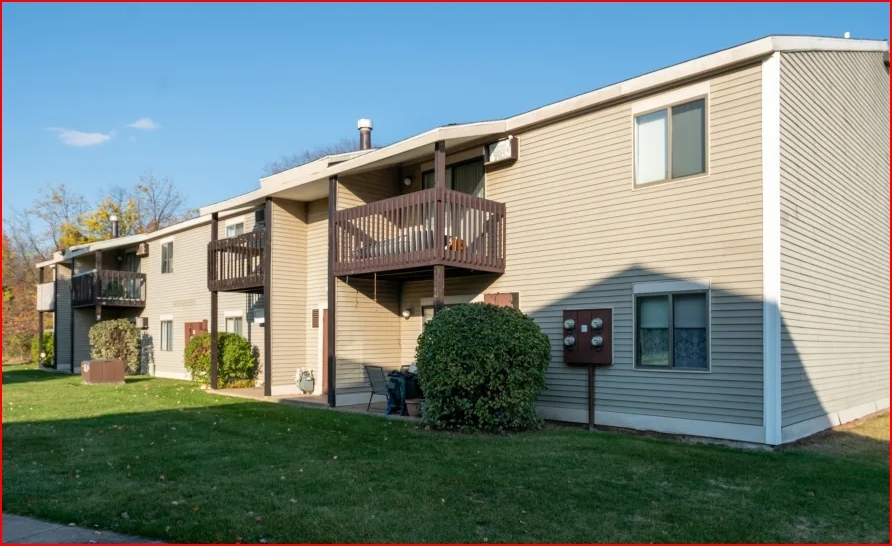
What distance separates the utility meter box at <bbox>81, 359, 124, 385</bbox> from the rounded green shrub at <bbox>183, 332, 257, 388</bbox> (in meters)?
2.77

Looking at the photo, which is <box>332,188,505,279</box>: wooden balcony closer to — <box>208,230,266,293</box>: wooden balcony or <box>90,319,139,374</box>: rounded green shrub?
<box>208,230,266,293</box>: wooden balcony

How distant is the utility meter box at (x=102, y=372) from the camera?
19453 millimetres

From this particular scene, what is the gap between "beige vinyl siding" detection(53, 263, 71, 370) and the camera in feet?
93.6

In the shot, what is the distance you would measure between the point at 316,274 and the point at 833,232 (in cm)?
1103

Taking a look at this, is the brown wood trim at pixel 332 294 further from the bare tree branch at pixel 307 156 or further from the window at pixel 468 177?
the bare tree branch at pixel 307 156

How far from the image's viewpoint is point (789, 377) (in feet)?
30.1

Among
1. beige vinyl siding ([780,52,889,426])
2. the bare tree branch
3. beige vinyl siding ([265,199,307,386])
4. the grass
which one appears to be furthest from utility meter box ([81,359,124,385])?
the bare tree branch

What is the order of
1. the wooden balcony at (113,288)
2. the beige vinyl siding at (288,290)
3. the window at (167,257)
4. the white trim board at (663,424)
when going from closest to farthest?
1. the white trim board at (663,424)
2. the beige vinyl siding at (288,290)
3. the window at (167,257)
4. the wooden balcony at (113,288)

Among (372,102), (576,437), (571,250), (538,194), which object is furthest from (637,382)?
(372,102)

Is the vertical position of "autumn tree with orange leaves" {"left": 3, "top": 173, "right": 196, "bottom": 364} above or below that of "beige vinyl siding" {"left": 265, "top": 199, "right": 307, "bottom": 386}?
above

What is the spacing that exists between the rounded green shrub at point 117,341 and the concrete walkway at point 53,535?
19083mm

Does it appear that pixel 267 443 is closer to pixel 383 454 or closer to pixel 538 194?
pixel 383 454

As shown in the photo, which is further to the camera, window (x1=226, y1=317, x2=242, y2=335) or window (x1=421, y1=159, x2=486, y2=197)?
window (x1=226, y1=317, x2=242, y2=335)

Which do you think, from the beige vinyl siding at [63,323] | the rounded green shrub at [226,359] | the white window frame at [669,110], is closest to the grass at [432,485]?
the white window frame at [669,110]
